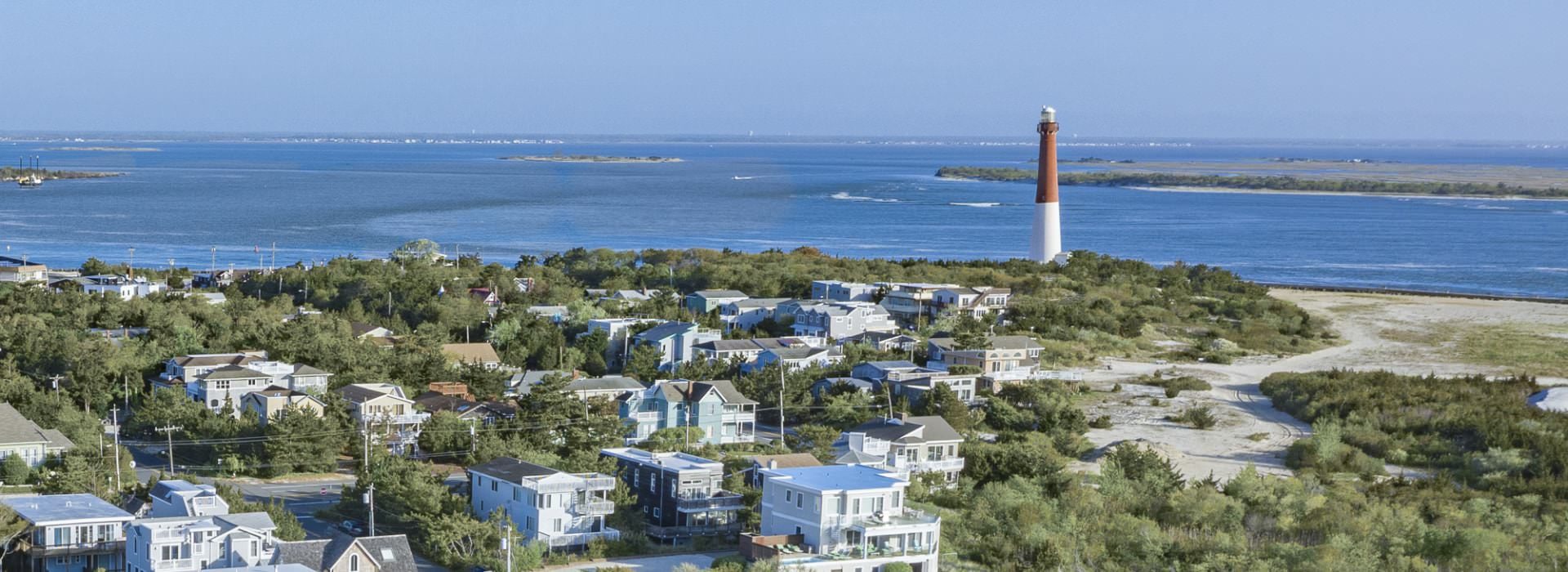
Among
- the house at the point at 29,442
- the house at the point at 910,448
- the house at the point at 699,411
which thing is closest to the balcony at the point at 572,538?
the house at the point at 910,448

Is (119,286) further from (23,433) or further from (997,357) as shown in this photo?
(997,357)

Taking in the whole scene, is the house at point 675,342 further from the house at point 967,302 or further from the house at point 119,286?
the house at point 119,286

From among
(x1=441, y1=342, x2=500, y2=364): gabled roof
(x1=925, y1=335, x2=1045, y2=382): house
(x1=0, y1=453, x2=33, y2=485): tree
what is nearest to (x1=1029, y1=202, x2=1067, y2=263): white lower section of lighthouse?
(x1=925, y1=335, x2=1045, y2=382): house

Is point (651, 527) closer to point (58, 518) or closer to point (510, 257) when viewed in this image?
point (58, 518)

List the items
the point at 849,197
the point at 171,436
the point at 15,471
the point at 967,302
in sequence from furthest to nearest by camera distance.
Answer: the point at 849,197
the point at 967,302
the point at 171,436
the point at 15,471

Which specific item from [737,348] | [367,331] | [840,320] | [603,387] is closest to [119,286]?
[367,331]

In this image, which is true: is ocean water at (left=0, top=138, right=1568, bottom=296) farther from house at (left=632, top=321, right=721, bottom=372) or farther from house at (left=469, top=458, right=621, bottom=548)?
house at (left=469, top=458, right=621, bottom=548)
